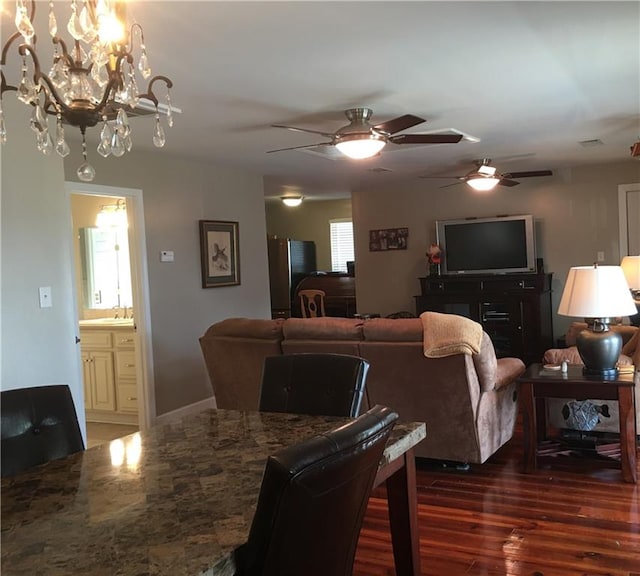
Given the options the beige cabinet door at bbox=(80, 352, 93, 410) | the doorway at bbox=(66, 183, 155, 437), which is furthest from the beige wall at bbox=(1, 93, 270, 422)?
the beige cabinet door at bbox=(80, 352, 93, 410)

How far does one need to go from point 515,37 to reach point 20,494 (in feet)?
8.74

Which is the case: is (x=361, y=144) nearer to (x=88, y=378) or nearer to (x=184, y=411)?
(x=184, y=411)

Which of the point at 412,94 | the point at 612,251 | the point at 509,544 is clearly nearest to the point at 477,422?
the point at 509,544

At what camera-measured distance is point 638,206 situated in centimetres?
713

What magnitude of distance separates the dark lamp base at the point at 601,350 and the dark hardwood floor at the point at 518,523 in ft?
1.96

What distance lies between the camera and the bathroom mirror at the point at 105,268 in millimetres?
6285

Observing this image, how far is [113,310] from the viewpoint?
632cm

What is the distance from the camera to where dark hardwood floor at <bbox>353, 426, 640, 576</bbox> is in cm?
264

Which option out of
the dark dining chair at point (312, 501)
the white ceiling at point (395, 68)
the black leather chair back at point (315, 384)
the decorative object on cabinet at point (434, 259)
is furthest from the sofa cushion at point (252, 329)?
the decorative object on cabinet at point (434, 259)

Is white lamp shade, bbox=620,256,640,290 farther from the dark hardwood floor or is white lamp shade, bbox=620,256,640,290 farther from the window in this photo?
the window

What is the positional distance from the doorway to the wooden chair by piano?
129 inches

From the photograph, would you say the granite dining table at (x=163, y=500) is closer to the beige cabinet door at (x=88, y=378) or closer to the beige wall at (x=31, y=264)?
the beige wall at (x=31, y=264)

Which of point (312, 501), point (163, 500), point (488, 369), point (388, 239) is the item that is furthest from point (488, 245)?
point (312, 501)

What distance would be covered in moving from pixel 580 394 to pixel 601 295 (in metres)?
0.58
